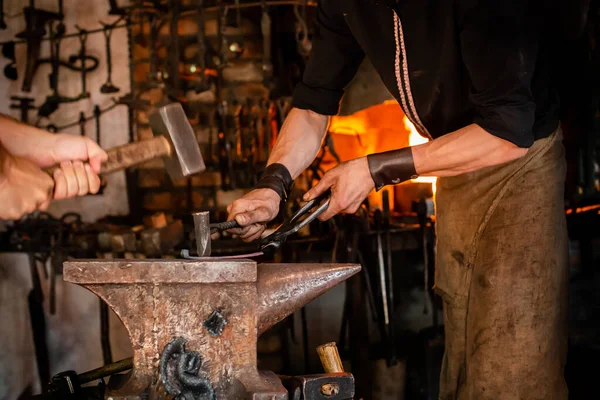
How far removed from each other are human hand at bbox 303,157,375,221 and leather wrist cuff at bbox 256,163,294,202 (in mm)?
204

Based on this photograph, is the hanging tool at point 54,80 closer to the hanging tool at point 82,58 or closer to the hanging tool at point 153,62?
the hanging tool at point 82,58

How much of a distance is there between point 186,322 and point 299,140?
0.95m

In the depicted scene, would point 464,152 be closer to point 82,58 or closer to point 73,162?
point 73,162

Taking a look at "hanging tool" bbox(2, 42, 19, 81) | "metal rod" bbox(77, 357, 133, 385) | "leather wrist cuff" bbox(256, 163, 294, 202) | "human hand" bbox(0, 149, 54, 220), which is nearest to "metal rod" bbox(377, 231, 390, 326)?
"leather wrist cuff" bbox(256, 163, 294, 202)

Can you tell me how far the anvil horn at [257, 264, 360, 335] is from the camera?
59.3 inches

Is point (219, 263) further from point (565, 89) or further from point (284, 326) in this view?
point (565, 89)

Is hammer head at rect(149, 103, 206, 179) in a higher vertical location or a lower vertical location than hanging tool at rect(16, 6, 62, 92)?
lower

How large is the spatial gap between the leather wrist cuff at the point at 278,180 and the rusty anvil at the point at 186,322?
57 centimetres

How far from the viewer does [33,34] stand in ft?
13.7

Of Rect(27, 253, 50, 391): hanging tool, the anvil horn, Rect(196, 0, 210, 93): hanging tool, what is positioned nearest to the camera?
the anvil horn

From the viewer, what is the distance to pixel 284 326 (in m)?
3.69

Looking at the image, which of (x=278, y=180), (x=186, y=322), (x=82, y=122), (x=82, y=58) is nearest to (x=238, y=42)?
(x=82, y=58)

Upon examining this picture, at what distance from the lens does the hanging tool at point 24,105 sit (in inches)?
168

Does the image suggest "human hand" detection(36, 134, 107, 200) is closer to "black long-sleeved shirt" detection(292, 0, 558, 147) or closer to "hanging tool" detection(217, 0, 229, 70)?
"black long-sleeved shirt" detection(292, 0, 558, 147)
